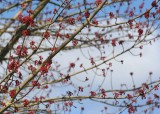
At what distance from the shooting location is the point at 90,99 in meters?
5.90

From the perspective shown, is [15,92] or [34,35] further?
[34,35]

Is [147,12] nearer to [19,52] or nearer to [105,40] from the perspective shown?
[19,52]

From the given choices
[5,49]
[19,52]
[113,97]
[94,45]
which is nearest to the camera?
[19,52]

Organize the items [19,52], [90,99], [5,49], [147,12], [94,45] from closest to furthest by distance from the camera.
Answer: [19,52], [147,12], [90,99], [5,49], [94,45]

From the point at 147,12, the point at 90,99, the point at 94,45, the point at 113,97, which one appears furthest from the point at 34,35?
the point at 147,12

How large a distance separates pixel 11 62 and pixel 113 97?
1.99 meters

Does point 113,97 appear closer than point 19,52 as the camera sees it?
No

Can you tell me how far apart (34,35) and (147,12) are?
5.62m

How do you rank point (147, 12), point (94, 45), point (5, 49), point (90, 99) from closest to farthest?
point (147, 12) < point (90, 99) < point (5, 49) < point (94, 45)

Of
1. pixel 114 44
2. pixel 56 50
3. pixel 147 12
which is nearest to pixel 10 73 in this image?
pixel 56 50

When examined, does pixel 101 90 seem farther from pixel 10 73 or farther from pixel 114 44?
pixel 10 73

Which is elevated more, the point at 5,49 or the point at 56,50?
the point at 5,49

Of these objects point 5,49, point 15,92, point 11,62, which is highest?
point 5,49

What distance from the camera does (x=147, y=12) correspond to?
4.35 m
